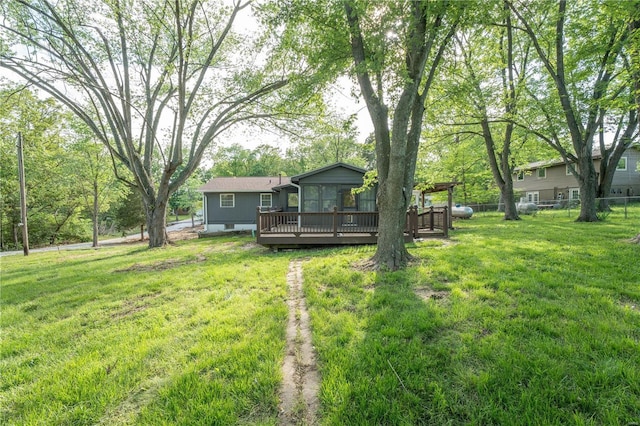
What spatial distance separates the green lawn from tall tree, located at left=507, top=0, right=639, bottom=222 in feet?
28.7

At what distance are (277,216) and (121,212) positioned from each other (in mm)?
20852

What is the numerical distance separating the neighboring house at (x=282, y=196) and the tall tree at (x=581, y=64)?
8522 millimetres

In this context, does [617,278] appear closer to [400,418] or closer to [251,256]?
[400,418]

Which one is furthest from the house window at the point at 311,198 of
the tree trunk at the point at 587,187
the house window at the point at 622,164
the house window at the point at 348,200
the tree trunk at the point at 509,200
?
the house window at the point at 622,164

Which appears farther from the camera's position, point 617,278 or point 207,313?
point 617,278

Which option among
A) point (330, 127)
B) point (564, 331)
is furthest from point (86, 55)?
point (564, 331)

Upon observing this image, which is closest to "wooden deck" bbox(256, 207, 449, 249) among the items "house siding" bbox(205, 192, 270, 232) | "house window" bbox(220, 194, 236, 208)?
"house siding" bbox(205, 192, 270, 232)

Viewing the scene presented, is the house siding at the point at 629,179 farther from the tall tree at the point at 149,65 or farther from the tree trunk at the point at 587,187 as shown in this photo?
the tall tree at the point at 149,65

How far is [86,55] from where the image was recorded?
9984 mm

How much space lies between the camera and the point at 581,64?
11992 millimetres

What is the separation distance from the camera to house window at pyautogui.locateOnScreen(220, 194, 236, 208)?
60.5 ft

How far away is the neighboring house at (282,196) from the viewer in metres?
12.5

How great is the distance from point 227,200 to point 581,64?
65.4 ft

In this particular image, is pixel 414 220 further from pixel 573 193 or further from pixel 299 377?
pixel 573 193
